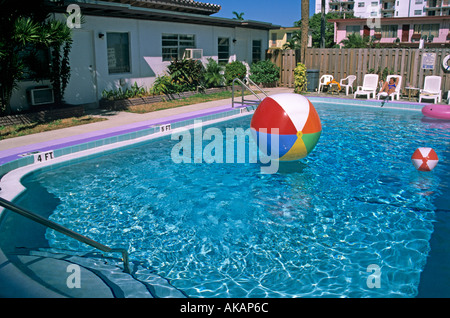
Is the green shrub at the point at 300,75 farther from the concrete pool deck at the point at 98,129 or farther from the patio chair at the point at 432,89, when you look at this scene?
the patio chair at the point at 432,89

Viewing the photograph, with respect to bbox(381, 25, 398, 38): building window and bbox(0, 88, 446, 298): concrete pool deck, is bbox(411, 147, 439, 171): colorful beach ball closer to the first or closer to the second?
bbox(0, 88, 446, 298): concrete pool deck

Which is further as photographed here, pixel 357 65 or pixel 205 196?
pixel 357 65

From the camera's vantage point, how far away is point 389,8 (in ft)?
303

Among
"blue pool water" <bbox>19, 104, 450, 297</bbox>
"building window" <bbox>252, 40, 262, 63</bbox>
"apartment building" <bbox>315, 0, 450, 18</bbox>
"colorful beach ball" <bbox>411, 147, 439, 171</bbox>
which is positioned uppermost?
"apartment building" <bbox>315, 0, 450, 18</bbox>

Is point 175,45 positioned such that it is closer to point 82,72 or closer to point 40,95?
point 82,72

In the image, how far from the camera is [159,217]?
19.8 ft

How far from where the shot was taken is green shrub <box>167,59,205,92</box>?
665 inches

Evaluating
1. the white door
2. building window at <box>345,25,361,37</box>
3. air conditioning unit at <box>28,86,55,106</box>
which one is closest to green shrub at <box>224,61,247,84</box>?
the white door

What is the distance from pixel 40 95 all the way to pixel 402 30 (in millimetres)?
59902

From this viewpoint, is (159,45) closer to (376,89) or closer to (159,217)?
(376,89)

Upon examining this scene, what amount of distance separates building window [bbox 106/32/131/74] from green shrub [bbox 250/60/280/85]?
8.27 m

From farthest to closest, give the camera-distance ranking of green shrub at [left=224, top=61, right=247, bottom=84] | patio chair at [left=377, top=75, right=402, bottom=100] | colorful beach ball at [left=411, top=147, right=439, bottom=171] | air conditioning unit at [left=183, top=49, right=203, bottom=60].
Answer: green shrub at [left=224, top=61, right=247, bottom=84]
air conditioning unit at [left=183, top=49, right=203, bottom=60]
patio chair at [left=377, top=75, right=402, bottom=100]
colorful beach ball at [left=411, top=147, right=439, bottom=171]

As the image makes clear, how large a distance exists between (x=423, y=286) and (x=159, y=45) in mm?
14952

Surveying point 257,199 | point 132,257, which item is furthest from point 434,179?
point 132,257
